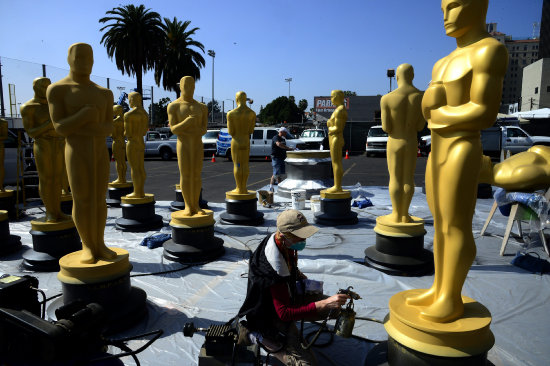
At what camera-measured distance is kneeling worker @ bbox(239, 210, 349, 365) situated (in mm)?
2504

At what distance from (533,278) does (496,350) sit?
194cm

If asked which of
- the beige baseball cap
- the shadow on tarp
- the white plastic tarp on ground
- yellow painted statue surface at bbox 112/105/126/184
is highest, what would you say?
yellow painted statue surface at bbox 112/105/126/184

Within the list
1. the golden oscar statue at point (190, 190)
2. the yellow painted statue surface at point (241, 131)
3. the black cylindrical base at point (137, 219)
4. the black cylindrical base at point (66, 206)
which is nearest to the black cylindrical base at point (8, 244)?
the black cylindrical base at point (66, 206)

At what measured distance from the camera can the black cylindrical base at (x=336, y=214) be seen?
7.21 m

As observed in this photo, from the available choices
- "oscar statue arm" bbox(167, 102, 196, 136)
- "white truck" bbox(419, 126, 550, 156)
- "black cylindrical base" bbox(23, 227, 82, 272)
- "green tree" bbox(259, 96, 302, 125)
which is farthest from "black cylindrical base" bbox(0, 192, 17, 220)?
"green tree" bbox(259, 96, 302, 125)

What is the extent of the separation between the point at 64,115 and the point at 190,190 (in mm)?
2355

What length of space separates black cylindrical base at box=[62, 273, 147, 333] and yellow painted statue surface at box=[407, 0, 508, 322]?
9.23 ft

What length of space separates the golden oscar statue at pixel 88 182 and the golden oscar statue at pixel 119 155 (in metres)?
4.96

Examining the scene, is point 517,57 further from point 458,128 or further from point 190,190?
point 458,128

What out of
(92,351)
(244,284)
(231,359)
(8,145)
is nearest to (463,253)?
(231,359)

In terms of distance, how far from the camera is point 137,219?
7.11m

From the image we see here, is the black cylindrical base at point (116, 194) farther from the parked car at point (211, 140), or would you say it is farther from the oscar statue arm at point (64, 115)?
the parked car at point (211, 140)

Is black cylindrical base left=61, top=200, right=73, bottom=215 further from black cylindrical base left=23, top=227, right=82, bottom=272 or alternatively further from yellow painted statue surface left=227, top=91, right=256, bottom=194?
yellow painted statue surface left=227, top=91, right=256, bottom=194

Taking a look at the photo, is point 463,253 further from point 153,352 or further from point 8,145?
point 8,145
